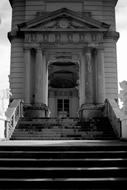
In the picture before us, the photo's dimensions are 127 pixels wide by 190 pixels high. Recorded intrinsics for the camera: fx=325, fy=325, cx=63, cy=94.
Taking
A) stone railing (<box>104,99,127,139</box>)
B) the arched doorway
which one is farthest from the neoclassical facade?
the arched doorway

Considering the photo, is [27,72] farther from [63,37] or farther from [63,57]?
[63,37]

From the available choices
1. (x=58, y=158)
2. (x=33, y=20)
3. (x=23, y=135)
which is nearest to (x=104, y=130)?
(x=23, y=135)

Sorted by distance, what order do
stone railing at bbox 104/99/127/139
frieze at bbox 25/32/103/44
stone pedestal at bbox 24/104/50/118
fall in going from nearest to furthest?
stone railing at bbox 104/99/127/139, stone pedestal at bbox 24/104/50/118, frieze at bbox 25/32/103/44

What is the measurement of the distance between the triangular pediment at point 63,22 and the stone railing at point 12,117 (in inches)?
184

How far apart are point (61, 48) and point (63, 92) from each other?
1224 cm

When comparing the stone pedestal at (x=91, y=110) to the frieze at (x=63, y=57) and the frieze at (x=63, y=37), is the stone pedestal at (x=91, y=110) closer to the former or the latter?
the frieze at (x=63, y=57)

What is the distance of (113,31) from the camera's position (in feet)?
64.3

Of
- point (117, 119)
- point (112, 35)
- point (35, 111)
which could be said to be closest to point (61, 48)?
point (112, 35)

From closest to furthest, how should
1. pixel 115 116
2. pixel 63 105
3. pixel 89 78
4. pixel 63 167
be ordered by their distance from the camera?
pixel 63 167
pixel 115 116
pixel 89 78
pixel 63 105

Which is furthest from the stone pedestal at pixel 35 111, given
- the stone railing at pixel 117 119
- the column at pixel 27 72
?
the stone railing at pixel 117 119

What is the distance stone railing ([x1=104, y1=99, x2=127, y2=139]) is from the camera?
11969 mm

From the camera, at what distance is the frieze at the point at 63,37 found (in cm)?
1872

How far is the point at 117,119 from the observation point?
1316cm

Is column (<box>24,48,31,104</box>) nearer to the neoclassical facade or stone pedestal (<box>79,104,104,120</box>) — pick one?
the neoclassical facade
